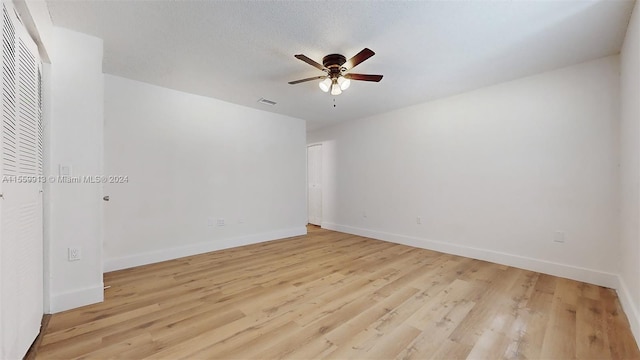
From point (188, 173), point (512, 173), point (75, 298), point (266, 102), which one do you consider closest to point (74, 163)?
point (75, 298)

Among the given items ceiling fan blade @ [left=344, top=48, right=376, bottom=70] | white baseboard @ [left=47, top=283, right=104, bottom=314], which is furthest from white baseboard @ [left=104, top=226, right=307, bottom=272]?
ceiling fan blade @ [left=344, top=48, right=376, bottom=70]

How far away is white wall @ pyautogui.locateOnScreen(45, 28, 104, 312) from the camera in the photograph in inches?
81.4

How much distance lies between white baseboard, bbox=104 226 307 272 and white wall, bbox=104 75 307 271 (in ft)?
0.04

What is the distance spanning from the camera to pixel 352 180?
527 cm

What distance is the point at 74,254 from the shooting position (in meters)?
2.14

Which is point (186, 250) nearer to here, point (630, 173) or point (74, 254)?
point (74, 254)

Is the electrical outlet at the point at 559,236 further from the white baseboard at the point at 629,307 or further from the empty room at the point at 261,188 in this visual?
the white baseboard at the point at 629,307

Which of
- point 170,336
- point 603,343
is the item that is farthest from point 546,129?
point 170,336

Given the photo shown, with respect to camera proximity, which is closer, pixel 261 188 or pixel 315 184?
pixel 261 188

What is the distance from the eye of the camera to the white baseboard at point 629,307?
170 centimetres

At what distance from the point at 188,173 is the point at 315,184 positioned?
320 centimetres

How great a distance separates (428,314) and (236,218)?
10.3 ft

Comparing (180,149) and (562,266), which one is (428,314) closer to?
(562,266)

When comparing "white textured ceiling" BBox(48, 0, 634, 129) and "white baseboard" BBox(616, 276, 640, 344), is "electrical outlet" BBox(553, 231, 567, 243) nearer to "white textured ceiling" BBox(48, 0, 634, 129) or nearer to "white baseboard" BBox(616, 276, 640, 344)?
"white baseboard" BBox(616, 276, 640, 344)
